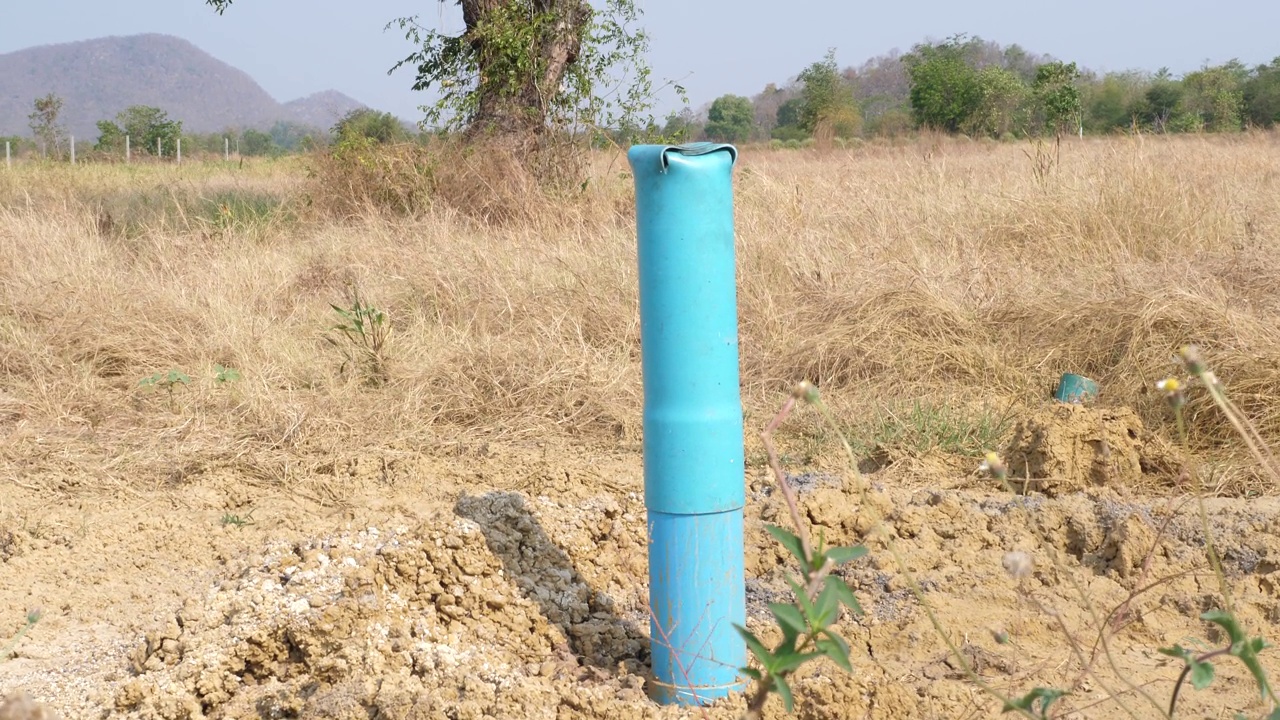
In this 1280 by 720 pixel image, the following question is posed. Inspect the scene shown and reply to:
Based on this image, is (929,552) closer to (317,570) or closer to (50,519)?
(317,570)

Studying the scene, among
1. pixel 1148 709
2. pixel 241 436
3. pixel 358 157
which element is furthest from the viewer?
pixel 358 157

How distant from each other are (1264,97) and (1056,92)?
7.17m

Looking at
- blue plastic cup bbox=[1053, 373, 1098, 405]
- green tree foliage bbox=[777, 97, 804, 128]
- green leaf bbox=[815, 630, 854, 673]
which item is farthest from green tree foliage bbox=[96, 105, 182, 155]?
green leaf bbox=[815, 630, 854, 673]

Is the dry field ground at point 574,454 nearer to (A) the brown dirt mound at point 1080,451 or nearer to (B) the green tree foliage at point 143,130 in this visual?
(A) the brown dirt mound at point 1080,451

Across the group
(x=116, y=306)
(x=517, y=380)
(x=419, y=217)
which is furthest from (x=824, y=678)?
(x=419, y=217)

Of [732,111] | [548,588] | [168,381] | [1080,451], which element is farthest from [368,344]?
[732,111]

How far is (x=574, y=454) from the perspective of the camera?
372 cm

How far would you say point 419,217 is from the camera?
789 cm

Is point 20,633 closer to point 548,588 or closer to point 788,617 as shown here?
point 548,588

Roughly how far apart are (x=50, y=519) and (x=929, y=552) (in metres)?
2.50

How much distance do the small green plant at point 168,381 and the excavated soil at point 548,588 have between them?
0.77 metres

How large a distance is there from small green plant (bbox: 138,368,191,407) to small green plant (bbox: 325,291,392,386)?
A: 0.60m

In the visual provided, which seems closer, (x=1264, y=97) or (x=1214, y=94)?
(x=1264, y=97)

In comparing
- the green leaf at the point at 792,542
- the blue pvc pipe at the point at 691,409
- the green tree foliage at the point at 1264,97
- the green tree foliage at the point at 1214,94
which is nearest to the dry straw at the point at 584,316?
the blue pvc pipe at the point at 691,409
